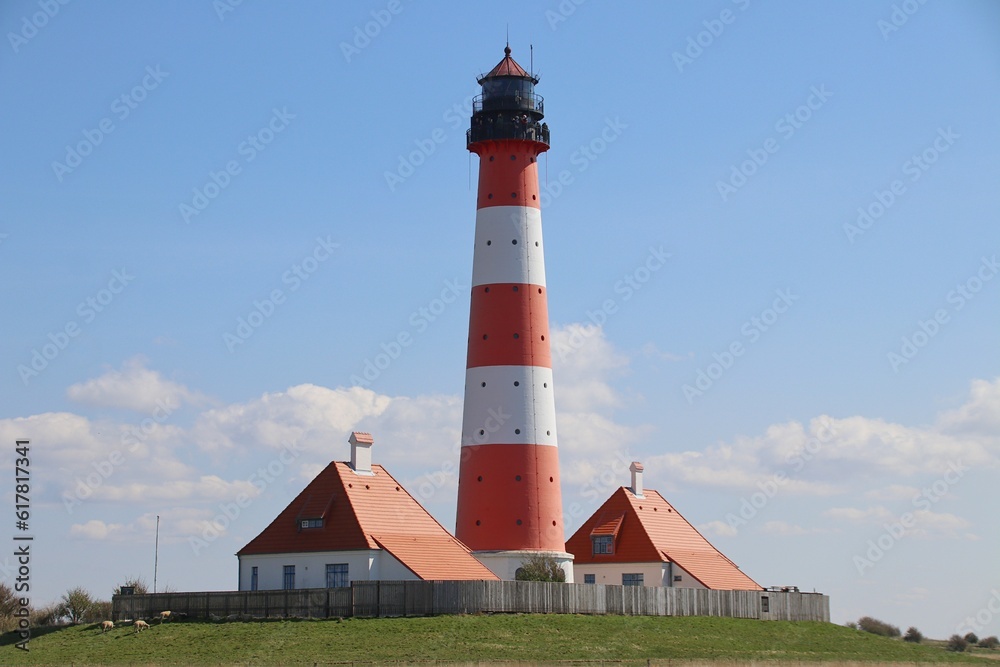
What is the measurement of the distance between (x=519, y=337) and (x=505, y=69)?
1183 cm

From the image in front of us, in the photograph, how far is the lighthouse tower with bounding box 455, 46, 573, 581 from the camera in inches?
2457

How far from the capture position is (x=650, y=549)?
70125 millimetres

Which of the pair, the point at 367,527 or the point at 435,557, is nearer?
the point at 367,527

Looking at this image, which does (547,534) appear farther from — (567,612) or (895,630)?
(895,630)

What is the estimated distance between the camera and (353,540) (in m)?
58.1

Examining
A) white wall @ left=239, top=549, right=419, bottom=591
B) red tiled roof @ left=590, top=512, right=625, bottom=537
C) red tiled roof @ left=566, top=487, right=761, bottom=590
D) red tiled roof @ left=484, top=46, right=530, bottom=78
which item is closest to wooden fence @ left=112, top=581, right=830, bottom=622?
white wall @ left=239, top=549, right=419, bottom=591

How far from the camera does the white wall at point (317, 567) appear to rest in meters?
57.6

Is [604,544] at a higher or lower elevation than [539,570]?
higher

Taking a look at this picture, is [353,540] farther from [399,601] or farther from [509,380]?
[509,380]

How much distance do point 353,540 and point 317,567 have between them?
1810 millimetres

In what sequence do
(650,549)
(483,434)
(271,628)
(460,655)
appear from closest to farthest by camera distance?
(460,655) < (271,628) < (483,434) < (650,549)

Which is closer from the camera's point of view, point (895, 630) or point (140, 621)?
point (140, 621)

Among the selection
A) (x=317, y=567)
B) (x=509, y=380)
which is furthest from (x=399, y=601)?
(x=509, y=380)

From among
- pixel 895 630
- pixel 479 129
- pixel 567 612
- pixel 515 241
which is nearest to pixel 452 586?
pixel 567 612
